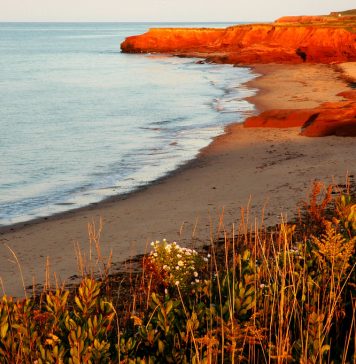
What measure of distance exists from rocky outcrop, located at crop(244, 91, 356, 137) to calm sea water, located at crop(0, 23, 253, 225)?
229cm

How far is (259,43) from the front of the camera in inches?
3029

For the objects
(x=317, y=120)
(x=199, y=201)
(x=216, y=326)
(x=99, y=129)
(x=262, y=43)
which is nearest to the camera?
(x=216, y=326)

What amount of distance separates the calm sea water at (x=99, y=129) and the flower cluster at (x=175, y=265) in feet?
25.0

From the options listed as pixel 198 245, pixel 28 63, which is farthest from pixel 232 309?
pixel 28 63

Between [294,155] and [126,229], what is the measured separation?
8.05 m

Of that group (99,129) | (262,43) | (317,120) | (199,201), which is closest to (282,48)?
(262,43)

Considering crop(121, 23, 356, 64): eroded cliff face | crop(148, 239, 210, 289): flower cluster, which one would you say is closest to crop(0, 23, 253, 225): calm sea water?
crop(148, 239, 210, 289): flower cluster

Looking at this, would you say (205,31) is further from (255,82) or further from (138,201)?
(138,201)

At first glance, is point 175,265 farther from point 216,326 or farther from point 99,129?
point 99,129

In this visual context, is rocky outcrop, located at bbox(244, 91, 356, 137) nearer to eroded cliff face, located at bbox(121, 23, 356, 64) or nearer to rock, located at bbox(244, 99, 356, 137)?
rock, located at bbox(244, 99, 356, 137)

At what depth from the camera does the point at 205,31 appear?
3725 inches

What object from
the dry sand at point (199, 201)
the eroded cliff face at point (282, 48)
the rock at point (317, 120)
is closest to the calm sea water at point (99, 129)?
the dry sand at point (199, 201)

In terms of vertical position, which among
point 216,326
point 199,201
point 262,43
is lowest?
point 199,201

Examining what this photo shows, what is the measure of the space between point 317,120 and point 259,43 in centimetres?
5599
